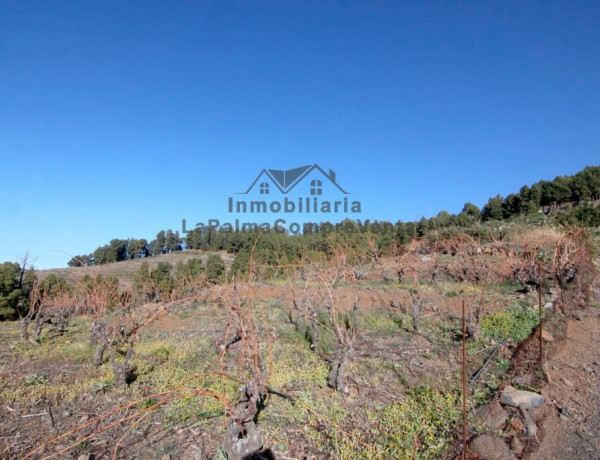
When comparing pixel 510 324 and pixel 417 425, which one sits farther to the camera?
pixel 510 324

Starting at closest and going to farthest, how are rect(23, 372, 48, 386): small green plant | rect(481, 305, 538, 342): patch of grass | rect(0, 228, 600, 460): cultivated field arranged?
rect(0, 228, 600, 460): cultivated field → rect(23, 372, 48, 386): small green plant → rect(481, 305, 538, 342): patch of grass

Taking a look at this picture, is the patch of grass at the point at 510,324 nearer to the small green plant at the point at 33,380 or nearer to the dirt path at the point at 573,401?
the dirt path at the point at 573,401

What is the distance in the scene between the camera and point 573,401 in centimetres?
423

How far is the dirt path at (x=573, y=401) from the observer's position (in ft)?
11.1

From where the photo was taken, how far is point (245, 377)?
4.57m

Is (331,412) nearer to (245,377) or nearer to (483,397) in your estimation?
(245,377)

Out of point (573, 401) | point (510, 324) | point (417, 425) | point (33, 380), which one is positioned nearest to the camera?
point (417, 425)

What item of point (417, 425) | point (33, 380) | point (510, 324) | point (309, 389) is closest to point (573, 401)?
point (417, 425)

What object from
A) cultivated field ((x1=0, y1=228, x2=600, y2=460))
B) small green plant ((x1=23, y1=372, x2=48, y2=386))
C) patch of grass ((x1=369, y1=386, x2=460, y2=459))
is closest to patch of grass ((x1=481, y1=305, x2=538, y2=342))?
cultivated field ((x1=0, y1=228, x2=600, y2=460))

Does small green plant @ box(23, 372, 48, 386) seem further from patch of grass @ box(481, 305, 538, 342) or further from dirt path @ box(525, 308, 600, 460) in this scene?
patch of grass @ box(481, 305, 538, 342)

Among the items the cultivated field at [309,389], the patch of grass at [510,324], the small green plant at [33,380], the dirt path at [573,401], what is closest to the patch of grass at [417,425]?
the cultivated field at [309,389]

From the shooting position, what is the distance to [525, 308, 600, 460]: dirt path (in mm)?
3389

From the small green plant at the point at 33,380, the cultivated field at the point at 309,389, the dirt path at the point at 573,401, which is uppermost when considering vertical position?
the small green plant at the point at 33,380

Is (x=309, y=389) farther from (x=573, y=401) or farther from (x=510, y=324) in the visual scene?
(x=510, y=324)
